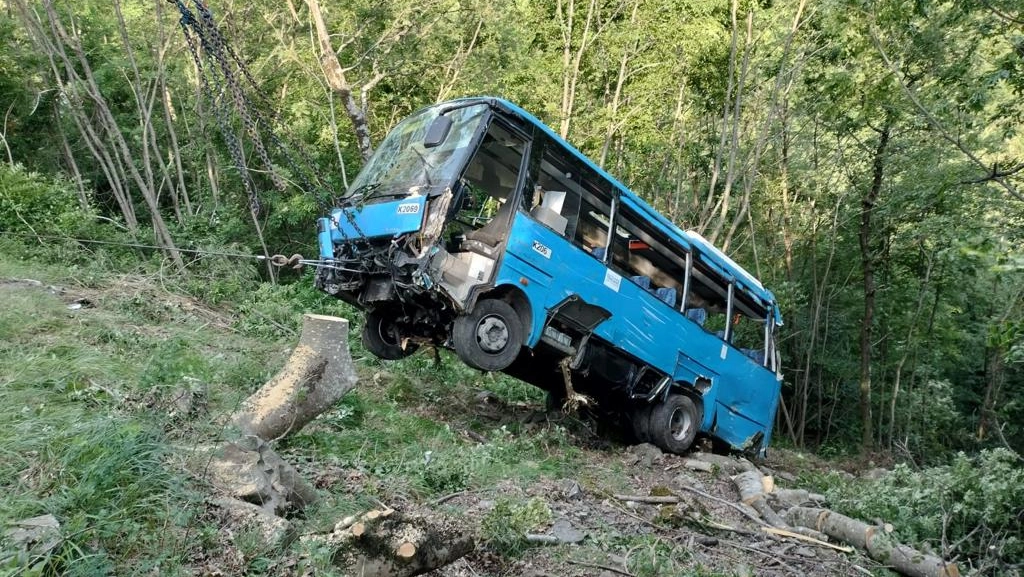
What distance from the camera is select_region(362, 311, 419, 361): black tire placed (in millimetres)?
8312

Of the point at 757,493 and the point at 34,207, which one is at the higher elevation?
the point at 34,207

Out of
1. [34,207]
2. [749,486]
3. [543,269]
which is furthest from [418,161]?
[34,207]

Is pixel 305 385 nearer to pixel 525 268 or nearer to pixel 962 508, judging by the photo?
pixel 525 268

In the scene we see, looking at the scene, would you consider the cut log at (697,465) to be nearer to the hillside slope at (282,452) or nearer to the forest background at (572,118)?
the hillside slope at (282,452)

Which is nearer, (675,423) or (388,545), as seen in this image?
(388,545)

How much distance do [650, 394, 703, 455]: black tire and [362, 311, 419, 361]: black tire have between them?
316 centimetres

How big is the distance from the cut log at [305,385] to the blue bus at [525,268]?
4.70 ft

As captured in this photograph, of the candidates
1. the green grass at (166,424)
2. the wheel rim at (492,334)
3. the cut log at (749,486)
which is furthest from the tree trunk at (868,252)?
the wheel rim at (492,334)

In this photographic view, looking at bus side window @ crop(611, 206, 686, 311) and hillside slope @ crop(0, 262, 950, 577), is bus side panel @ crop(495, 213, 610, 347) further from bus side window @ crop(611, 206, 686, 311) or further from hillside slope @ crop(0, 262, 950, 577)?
hillside slope @ crop(0, 262, 950, 577)

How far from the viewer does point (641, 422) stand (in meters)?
9.59

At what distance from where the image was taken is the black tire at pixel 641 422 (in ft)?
31.2

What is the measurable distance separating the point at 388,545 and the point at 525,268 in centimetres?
398

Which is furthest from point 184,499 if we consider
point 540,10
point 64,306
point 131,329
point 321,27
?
point 540,10

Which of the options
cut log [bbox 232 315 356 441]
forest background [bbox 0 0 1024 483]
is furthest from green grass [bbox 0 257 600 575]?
forest background [bbox 0 0 1024 483]
